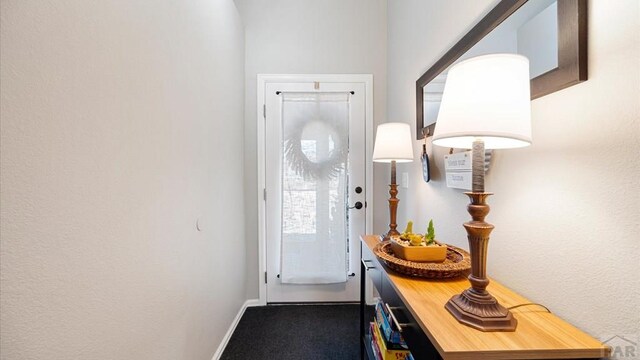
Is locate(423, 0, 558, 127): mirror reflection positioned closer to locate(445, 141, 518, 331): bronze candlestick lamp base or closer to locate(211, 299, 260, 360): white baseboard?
locate(445, 141, 518, 331): bronze candlestick lamp base

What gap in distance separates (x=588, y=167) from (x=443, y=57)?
36.2 inches

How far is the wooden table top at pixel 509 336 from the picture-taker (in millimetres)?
559

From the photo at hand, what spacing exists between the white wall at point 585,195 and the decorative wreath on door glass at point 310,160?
1383 mm

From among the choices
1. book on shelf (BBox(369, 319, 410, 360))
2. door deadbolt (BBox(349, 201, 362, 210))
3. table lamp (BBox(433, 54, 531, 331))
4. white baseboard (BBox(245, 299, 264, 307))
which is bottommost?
white baseboard (BBox(245, 299, 264, 307))

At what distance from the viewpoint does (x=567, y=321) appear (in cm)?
69

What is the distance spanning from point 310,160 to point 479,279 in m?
1.72

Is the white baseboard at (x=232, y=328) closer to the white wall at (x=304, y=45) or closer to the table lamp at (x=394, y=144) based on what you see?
the white wall at (x=304, y=45)

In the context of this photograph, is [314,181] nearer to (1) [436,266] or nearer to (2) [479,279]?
(1) [436,266]

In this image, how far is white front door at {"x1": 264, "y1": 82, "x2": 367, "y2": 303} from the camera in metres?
2.26

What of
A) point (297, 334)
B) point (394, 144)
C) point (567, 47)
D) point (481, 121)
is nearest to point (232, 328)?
point (297, 334)

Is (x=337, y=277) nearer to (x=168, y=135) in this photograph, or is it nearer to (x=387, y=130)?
(x=387, y=130)

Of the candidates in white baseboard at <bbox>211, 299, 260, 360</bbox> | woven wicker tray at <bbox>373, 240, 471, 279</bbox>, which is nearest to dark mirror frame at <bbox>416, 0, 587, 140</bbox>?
woven wicker tray at <bbox>373, 240, 471, 279</bbox>

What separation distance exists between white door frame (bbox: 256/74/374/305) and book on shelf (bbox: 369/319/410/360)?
97 cm

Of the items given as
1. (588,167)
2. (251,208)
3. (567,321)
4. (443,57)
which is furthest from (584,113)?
(251,208)
